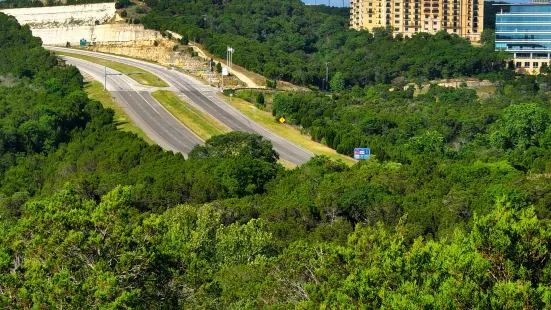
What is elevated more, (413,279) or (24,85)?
(413,279)

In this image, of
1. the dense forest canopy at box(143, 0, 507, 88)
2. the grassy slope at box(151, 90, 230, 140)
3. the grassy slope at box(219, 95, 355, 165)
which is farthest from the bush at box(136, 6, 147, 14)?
the grassy slope at box(219, 95, 355, 165)

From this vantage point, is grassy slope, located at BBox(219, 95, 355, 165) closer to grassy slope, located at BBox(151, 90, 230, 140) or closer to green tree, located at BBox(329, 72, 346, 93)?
grassy slope, located at BBox(151, 90, 230, 140)

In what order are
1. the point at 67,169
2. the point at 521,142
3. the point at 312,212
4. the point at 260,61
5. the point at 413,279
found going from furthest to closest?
the point at 260,61, the point at 521,142, the point at 67,169, the point at 312,212, the point at 413,279

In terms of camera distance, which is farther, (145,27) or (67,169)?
(145,27)

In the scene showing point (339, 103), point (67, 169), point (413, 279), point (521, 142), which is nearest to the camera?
point (413, 279)

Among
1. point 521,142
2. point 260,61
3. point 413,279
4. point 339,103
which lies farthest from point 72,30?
point 413,279

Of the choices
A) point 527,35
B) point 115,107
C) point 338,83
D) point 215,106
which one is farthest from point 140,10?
point 527,35

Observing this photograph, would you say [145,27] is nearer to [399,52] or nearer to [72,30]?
[72,30]
